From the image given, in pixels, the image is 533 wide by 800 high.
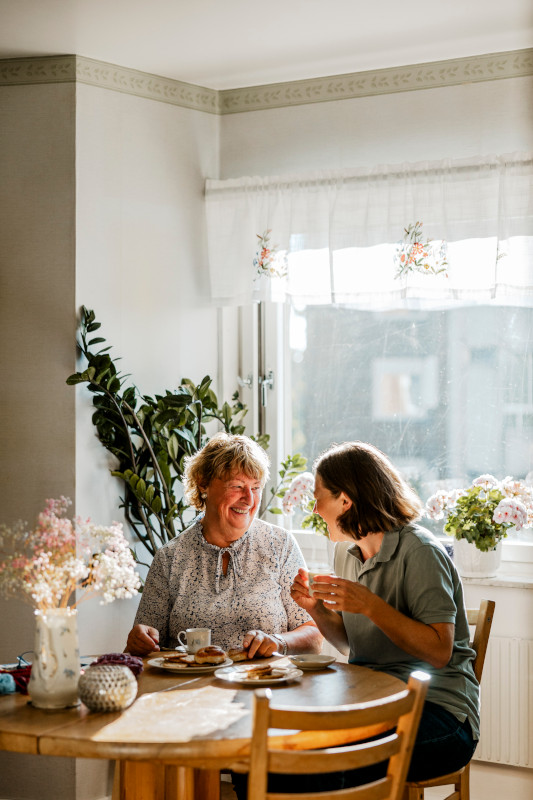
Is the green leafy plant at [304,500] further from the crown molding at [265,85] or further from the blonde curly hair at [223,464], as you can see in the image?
the crown molding at [265,85]

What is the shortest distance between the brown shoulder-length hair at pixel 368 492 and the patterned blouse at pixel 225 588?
0.38 m

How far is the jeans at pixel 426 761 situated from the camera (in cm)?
228

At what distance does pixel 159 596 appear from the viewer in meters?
2.88

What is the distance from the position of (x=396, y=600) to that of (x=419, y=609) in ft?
0.36

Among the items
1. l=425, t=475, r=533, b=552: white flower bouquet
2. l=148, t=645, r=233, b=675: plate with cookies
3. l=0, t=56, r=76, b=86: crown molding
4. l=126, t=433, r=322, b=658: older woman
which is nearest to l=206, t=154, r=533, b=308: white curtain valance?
l=425, t=475, r=533, b=552: white flower bouquet

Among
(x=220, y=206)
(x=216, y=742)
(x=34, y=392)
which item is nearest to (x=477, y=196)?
(x=220, y=206)

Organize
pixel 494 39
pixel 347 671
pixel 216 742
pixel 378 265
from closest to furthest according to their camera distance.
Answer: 1. pixel 216 742
2. pixel 347 671
3. pixel 494 39
4. pixel 378 265

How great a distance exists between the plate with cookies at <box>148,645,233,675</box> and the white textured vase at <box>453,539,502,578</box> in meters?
1.29

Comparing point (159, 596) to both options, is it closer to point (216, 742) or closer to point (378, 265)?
point (216, 742)

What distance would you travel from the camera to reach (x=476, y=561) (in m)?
3.46

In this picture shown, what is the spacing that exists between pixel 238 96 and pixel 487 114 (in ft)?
3.43

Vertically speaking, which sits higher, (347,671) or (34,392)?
(34,392)

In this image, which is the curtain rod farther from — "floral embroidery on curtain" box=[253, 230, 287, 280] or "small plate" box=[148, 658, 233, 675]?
"small plate" box=[148, 658, 233, 675]

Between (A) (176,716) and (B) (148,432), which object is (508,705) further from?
(A) (176,716)
